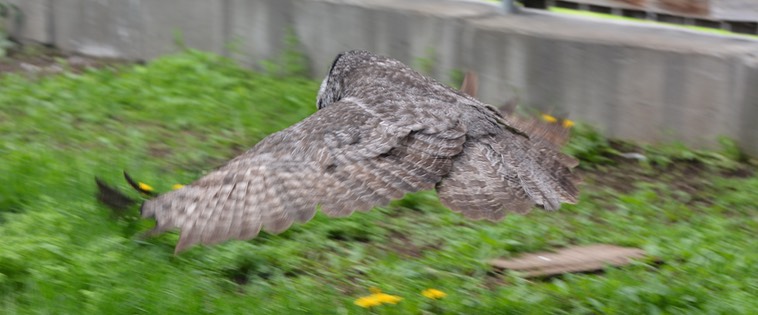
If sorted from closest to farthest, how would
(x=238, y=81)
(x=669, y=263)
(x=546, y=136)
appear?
(x=669, y=263)
(x=546, y=136)
(x=238, y=81)

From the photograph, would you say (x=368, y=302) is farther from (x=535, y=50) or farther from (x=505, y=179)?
(x=535, y=50)

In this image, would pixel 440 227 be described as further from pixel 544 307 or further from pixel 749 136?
pixel 749 136

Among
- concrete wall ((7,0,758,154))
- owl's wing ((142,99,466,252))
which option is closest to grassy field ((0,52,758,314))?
concrete wall ((7,0,758,154))

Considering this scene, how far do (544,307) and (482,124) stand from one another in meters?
0.93

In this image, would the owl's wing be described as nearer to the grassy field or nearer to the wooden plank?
the grassy field

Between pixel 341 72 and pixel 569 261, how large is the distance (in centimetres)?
162

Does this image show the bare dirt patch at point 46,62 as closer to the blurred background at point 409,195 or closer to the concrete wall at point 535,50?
the blurred background at point 409,195

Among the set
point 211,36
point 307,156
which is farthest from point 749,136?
point 211,36

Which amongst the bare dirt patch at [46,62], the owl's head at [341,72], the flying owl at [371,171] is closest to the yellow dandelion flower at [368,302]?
the flying owl at [371,171]

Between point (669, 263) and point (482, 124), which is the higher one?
point (482, 124)

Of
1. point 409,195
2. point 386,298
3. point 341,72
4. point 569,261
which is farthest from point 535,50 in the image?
point 386,298

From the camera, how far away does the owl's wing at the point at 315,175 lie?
15.7ft

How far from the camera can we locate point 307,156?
5.12 meters

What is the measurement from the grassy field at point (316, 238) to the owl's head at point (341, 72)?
2.26 ft
